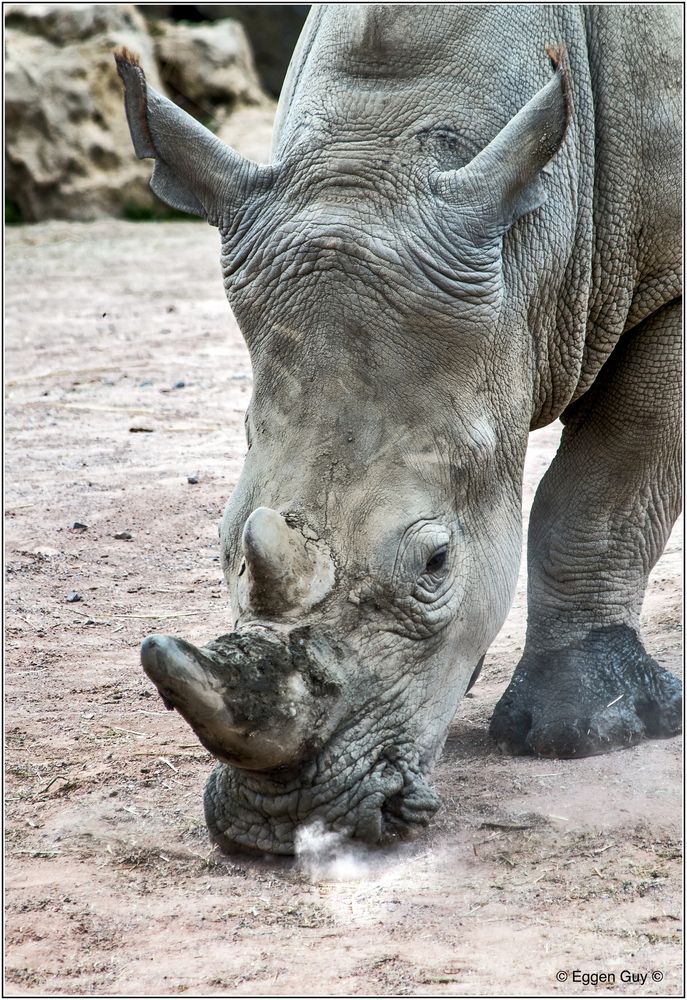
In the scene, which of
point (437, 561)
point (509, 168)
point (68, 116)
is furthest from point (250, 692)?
point (68, 116)

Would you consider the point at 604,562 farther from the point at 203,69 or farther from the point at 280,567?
the point at 203,69

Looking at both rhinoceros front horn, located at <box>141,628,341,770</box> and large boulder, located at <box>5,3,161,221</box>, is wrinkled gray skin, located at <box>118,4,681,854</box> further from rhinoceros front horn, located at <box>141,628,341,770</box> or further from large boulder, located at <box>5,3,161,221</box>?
large boulder, located at <box>5,3,161,221</box>

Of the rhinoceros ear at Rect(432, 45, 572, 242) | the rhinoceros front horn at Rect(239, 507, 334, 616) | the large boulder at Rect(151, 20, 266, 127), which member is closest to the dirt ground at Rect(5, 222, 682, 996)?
the rhinoceros front horn at Rect(239, 507, 334, 616)

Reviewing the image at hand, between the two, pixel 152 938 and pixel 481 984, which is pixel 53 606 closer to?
pixel 152 938

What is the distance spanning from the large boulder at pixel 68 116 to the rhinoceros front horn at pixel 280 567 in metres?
15.5

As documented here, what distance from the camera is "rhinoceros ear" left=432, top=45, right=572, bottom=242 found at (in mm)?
4227

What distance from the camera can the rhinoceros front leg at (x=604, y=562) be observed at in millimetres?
5418

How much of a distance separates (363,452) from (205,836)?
1.41 meters

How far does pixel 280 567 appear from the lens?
3.97 m

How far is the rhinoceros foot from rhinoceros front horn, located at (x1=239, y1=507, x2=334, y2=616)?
1.68 m

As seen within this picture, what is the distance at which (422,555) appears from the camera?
421 cm

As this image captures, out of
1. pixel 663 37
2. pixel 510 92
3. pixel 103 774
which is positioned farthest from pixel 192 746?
→ pixel 663 37

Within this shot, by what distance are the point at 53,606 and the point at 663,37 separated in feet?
12.5

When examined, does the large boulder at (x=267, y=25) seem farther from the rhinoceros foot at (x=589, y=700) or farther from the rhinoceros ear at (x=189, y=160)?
the rhinoceros ear at (x=189, y=160)
